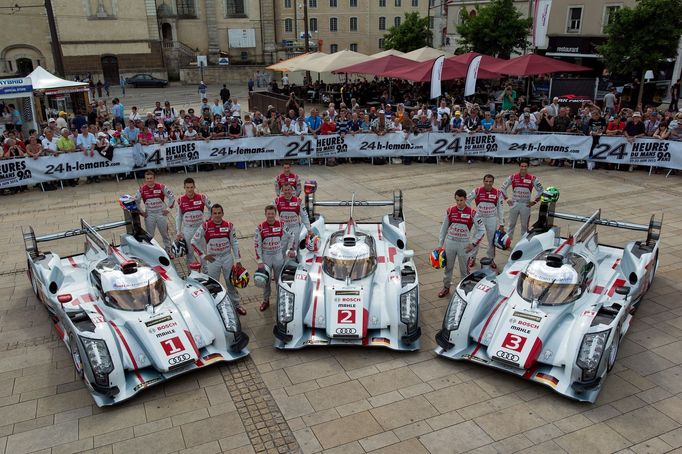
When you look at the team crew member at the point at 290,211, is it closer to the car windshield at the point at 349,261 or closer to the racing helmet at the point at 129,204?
the car windshield at the point at 349,261

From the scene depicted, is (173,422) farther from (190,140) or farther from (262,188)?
(190,140)

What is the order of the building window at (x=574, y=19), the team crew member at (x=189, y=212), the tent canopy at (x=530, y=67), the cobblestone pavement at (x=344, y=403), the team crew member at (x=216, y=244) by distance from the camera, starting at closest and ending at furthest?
the cobblestone pavement at (x=344, y=403), the team crew member at (x=216, y=244), the team crew member at (x=189, y=212), the tent canopy at (x=530, y=67), the building window at (x=574, y=19)

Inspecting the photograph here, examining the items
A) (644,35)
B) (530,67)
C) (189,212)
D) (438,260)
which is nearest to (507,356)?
(438,260)

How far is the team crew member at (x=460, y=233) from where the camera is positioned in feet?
31.9

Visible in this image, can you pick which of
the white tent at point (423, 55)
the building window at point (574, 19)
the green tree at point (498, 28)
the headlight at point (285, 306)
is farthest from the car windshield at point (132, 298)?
the building window at point (574, 19)

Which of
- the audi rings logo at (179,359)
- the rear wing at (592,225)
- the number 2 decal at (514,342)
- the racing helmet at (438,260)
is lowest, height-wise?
the audi rings logo at (179,359)

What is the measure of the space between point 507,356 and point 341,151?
13.4 m

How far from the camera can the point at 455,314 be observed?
802 centimetres

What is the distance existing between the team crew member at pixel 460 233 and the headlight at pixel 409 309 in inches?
61.7

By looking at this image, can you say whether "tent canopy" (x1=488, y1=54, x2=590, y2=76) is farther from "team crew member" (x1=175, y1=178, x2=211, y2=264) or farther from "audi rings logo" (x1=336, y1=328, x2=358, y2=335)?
"audi rings logo" (x1=336, y1=328, x2=358, y2=335)

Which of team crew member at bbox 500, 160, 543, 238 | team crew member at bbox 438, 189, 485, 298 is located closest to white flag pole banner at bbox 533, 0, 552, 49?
team crew member at bbox 500, 160, 543, 238

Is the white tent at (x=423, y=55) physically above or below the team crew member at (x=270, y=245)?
above

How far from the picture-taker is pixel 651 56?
24.0 meters

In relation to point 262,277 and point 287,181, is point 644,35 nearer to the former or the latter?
point 287,181
